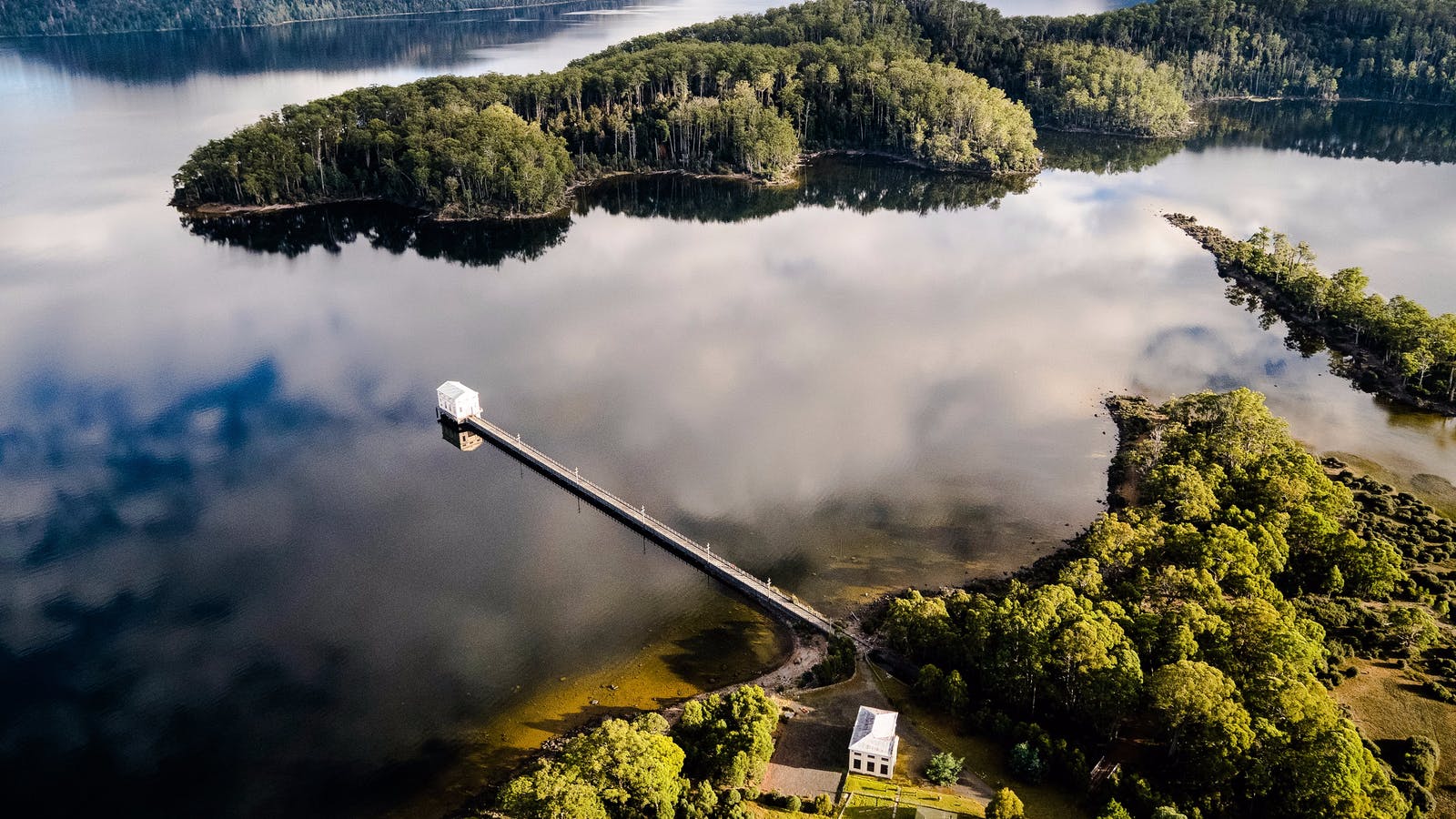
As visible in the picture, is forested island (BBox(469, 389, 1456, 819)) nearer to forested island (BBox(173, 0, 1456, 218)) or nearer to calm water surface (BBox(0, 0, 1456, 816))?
calm water surface (BBox(0, 0, 1456, 816))

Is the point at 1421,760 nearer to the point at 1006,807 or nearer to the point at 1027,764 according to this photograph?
the point at 1027,764

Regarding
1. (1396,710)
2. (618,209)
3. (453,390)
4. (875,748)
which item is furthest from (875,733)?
(618,209)

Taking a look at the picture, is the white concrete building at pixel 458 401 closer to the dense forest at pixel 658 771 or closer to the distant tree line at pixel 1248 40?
the dense forest at pixel 658 771

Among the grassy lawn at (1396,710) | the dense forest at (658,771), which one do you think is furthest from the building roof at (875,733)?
the grassy lawn at (1396,710)

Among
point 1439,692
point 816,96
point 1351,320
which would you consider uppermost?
point 816,96

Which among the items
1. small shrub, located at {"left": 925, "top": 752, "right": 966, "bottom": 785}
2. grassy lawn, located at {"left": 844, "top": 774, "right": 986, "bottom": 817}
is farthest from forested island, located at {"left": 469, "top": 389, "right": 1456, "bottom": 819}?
grassy lawn, located at {"left": 844, "top": 774, "right": 986, "bottom": 817}

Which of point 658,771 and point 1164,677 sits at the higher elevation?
point 1164,677
